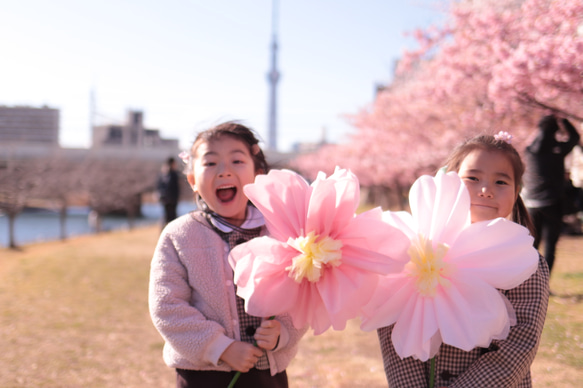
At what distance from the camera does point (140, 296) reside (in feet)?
19.8

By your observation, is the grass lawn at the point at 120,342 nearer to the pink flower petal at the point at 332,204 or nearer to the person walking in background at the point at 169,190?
the pink flower petal at the point at 332,204

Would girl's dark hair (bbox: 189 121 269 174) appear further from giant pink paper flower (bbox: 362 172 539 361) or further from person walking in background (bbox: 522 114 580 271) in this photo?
person walking in background (bbox: 522 114 580 271)

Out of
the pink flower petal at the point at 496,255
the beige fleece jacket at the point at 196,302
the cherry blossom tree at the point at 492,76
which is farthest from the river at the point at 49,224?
the pink flower petal at the point at 496,255

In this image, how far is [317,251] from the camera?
3.26 ft

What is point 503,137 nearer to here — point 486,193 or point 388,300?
point 486,193

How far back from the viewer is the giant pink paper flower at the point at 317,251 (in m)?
1.00

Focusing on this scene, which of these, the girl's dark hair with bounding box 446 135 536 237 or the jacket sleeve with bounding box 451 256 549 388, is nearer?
the jacket sleeve with bounding box 451 256 549 388

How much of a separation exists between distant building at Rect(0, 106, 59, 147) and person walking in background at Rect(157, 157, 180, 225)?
21.4ft

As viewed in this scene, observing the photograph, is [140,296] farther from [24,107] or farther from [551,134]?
[24,107]

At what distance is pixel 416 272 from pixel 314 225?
254 mm

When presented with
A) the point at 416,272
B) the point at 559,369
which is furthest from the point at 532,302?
the point at 559,369

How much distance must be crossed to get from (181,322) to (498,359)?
0.93m

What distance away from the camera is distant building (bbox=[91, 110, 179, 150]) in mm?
30656

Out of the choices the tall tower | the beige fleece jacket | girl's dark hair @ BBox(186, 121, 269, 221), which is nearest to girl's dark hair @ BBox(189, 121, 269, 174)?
girl's dark hair @ BBox(186, 121, 269, 221)
